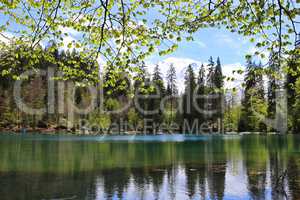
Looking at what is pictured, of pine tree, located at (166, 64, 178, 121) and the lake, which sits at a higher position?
pine tree, located at (166, 64, 178, 121)

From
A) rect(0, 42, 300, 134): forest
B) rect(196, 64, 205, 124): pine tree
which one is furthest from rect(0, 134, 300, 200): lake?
rect(196, 64, 205, 124): pine tree

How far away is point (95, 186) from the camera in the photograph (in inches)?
722

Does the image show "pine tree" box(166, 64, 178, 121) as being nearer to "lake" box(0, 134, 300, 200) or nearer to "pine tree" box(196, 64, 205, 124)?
"pine tree" box(196, 64, 205, 124)

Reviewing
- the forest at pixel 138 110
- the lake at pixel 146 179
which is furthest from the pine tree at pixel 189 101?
the lake at pixel 146 179

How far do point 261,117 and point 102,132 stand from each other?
38.2 meters

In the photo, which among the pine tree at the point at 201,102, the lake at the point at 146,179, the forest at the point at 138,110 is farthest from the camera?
the pine tree at the point at 201,102

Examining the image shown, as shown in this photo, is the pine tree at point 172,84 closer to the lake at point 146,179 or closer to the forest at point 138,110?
the forest at point 138,110

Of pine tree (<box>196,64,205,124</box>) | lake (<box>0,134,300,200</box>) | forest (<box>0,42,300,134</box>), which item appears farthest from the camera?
pine tree (<box>196,64,205,124</box>)

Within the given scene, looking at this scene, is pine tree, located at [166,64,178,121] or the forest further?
pine tree, located at [166,64,178,121]

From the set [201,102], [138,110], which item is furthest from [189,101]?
[138,110]

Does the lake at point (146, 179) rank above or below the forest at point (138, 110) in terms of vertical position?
below

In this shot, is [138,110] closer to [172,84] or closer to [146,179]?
A: [172,84]

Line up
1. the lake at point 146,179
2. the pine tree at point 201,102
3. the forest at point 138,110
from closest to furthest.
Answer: the lake at point 146,179, the forest at point 138,110, the pine tree at point 201,102

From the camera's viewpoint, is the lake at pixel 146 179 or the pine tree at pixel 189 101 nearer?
the lake at pixel 146 179
